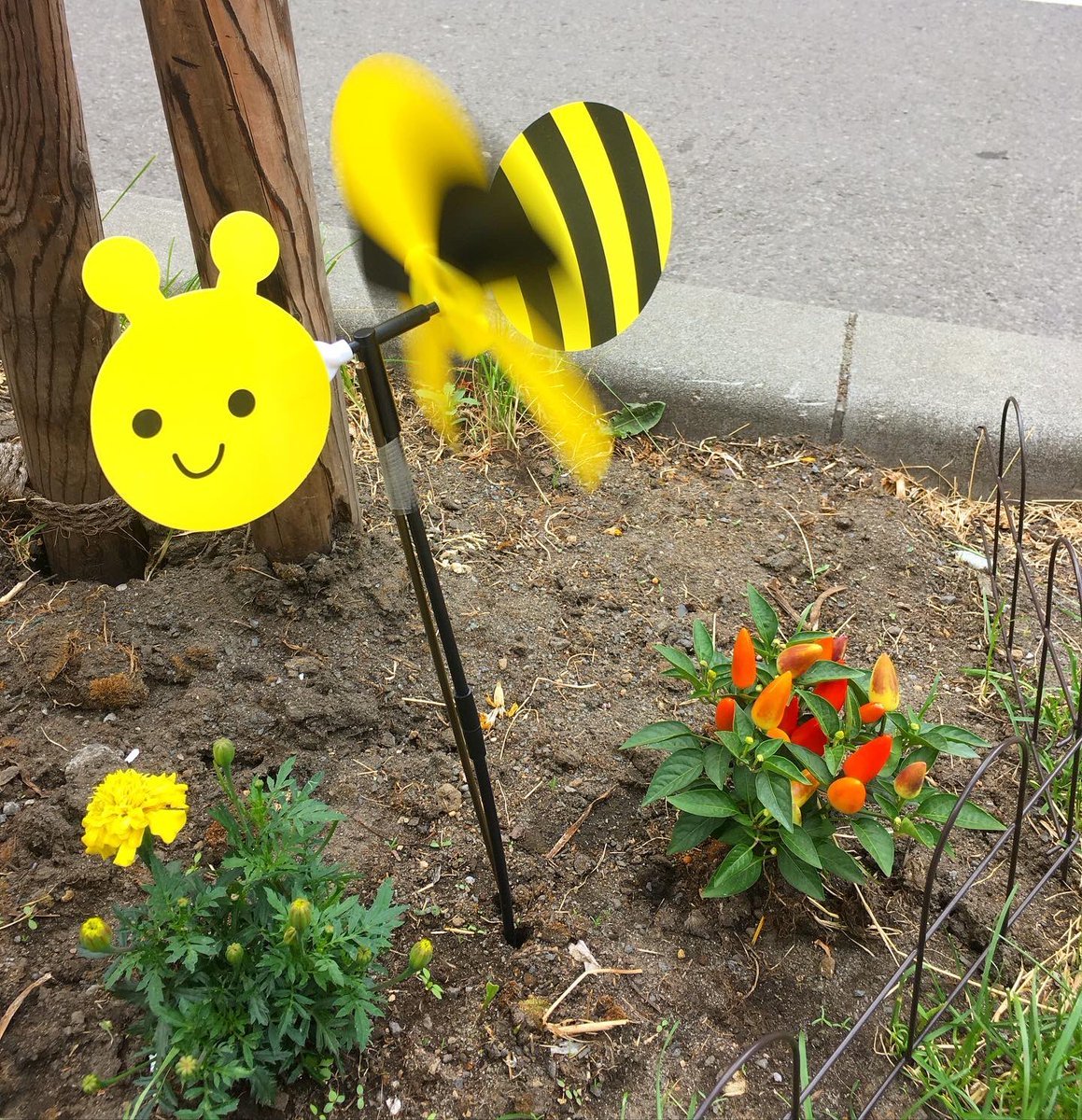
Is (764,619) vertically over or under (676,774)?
over

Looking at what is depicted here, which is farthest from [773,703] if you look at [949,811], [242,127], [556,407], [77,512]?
[77,512]

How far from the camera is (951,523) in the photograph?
7.48 ft

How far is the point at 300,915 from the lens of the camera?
102cm

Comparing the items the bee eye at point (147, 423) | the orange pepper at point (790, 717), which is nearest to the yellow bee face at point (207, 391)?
the bee eye at point (147, 423)

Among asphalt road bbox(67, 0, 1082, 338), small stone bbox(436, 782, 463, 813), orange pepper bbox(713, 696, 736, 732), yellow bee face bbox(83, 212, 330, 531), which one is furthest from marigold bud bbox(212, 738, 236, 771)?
asphalt road bbox(67, 0, 1082, 338)

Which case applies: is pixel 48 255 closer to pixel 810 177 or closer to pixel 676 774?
pixel 676 774

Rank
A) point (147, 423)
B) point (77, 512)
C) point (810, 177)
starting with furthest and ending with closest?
1. point (810, 177)
2. point (77, 512)
3. point (147, 423)

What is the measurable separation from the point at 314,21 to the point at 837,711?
5024 mm

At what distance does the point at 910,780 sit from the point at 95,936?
103 centimetres

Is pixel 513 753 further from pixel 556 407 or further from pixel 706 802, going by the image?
pixel 556 407

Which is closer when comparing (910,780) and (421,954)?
(421,954)

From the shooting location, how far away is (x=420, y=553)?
3.84 feet

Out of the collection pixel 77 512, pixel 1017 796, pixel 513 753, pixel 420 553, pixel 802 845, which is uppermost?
pixel 420 553

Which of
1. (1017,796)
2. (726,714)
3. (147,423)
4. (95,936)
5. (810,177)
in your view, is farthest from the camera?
(810,177)
